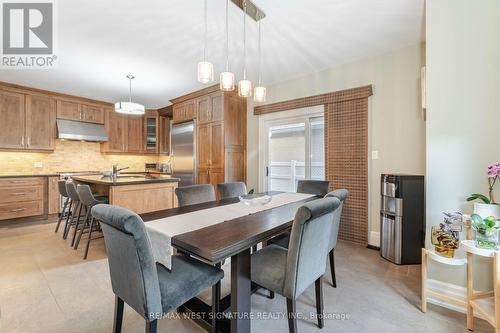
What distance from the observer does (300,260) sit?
129 cm

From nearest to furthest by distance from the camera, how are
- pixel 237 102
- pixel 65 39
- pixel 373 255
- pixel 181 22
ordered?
1. pixel 181 22
2. pixel 65 39
3. pixel 373 255
4. pixel 237 102

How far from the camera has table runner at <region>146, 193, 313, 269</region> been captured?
1271 millimetres

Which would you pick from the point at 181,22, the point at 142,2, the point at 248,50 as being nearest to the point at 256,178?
the point at 248,50

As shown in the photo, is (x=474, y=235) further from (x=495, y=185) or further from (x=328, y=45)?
(x=328, y=45)

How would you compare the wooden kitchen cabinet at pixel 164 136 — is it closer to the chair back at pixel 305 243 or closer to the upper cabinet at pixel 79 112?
the upper cabinet at pixel 79 112

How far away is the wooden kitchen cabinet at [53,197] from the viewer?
4373mm

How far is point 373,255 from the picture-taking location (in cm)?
279

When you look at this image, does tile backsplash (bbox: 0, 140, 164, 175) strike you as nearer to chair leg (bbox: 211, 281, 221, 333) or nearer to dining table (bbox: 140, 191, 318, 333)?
dining table (bbox: 140, 191, 318, 333)

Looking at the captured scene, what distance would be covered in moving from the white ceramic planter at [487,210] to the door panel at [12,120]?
21.0ft

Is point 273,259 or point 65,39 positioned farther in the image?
point 65,39

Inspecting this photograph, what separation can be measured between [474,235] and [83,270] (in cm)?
349

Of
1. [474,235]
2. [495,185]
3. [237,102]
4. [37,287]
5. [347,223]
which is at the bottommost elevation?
[37,287]

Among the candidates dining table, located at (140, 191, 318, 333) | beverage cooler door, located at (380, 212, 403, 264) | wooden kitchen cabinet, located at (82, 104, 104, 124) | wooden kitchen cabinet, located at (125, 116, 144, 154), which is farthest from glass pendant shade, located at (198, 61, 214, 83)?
wooden kitchen cabinet, located at (125, 116, 144, 154)

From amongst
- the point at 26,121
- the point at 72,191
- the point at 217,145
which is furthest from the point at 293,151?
the point at 26,121
